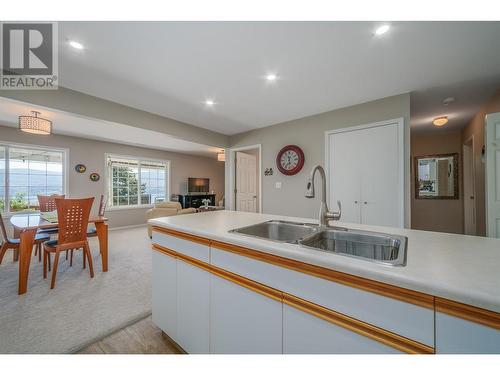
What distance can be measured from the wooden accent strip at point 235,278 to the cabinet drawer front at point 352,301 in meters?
0.02

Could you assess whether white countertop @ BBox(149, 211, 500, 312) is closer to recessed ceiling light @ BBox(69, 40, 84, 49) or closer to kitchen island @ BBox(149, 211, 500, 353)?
kitchen island @ BBox(149, 211, 500, 353)

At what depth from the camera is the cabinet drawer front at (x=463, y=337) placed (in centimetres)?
52

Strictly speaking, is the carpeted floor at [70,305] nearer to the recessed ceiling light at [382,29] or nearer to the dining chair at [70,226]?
the dining chair at [70,226]

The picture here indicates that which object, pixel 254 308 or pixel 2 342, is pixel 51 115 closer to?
pixel 2 342

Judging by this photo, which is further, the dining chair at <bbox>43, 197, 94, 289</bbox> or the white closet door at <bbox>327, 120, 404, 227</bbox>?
the white closet door at <bbox>327, 120, 404, 227</bbox>

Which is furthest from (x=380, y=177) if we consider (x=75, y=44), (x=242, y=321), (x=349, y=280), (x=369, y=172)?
(x=75, y=44)

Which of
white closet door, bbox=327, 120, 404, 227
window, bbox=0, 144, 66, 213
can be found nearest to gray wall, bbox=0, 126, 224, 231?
window, bbox=0, 144, 66, 213

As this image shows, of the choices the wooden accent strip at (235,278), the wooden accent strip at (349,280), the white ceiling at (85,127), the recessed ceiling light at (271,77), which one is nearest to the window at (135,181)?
the white ceiling at (85,127)

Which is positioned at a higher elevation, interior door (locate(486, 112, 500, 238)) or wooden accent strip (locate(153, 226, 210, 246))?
interior door (locate(486, 112, 500, 238))

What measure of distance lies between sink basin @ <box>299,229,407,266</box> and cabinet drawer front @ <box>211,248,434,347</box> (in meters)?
0.19

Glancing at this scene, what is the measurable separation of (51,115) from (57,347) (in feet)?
12.2

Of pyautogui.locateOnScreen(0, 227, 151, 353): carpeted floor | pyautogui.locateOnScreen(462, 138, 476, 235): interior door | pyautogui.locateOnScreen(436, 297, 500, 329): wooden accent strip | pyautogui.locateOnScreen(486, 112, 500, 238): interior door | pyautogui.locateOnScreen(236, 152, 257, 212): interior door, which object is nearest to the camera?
pyautogui.locateOnScreen(436, 297, 500, 329): wooden accent strip

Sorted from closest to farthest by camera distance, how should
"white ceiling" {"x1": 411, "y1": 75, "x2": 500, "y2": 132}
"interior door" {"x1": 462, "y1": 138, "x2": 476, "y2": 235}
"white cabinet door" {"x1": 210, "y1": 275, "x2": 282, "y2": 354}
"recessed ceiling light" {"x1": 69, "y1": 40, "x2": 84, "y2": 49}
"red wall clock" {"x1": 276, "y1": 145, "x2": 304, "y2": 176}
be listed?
"white cabinet door" {"x1": 210, "y1": 275, "x2": 282, "y2": 354} → "recessed ceiling light" {"x1": 69, "y1": 40, "x2": 84, "y2": 49} → "white ceiling" {"x1": 411, "y1": 75, "x2": 500, "y2": 132} → "red wall clock" {"x1": 276, "y1": 145, "x2": 304, "y2": 176} → "interior door" {"x1": 462, "y1": 138, "x2": 476, "y2": 235}

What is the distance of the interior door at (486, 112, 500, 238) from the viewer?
6.84 feet
